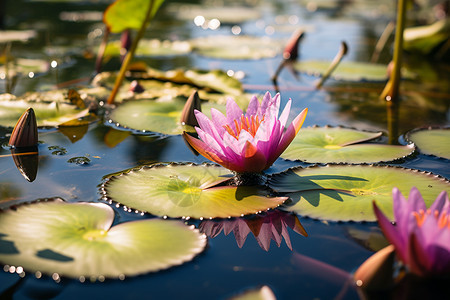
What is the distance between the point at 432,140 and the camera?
1.85m

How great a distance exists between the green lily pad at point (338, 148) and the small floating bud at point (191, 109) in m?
0.44

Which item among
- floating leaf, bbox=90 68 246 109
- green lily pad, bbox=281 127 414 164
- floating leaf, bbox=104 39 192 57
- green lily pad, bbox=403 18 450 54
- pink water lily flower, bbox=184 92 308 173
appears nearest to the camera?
pink water lily flower, bbox=184 92 308 173

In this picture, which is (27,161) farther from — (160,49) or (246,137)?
(160,49)

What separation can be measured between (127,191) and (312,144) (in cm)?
76

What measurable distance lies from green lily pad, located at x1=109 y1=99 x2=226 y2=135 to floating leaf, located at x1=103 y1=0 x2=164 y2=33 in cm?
45

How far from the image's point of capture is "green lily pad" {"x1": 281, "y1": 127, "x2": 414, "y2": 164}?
5.44 feet

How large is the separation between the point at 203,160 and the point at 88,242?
673 mm

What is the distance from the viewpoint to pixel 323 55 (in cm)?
396

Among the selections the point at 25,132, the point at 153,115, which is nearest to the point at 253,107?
the point at 153,115

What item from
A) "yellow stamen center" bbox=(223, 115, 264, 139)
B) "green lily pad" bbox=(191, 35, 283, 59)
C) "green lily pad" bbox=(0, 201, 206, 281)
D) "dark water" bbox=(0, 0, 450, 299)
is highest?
"yellow stamen center" bbox=(223, 115, 264, 139)

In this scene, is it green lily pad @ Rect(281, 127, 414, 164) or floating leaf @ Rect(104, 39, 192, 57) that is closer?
green lily pad @ Rect(281, 127, 414, 164)


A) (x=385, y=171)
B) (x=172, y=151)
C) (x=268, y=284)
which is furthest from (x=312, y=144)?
(x=268, y=284)

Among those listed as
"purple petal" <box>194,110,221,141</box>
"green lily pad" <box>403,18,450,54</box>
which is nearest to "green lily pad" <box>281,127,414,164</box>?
"purple petal" <box>194,110,221,141</box>

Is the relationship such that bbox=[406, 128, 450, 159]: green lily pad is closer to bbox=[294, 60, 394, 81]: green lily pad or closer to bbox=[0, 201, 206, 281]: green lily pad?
bbox=[0, 201, 206, 281]: green lily pad
